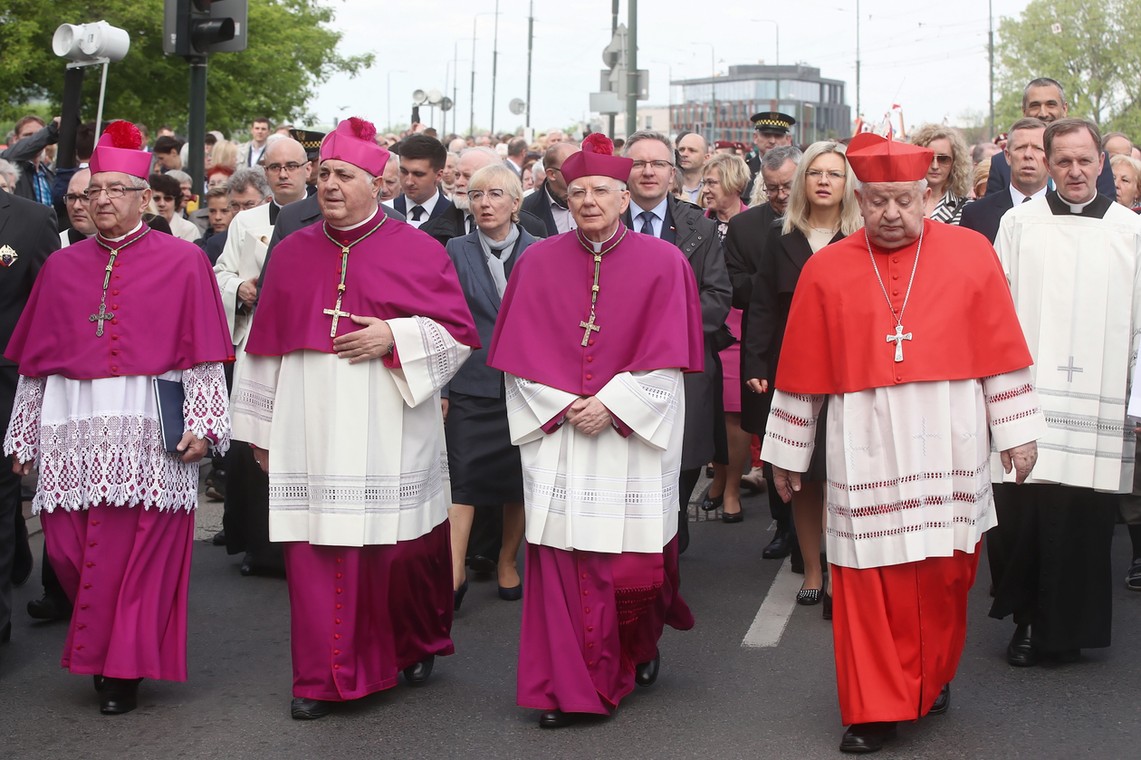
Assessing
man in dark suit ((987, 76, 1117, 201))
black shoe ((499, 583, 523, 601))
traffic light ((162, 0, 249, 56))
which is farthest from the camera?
traffic light ((162, 0, 249, 56))

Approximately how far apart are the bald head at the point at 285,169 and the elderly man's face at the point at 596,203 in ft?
10.4

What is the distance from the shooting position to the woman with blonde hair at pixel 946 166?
30.1 ft

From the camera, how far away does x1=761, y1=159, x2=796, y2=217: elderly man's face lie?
29.9 ft

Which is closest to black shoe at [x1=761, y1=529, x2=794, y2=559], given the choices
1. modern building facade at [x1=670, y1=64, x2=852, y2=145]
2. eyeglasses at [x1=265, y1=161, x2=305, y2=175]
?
eyeglasses at [x1=265, y1=161, x2=305, y2=175]

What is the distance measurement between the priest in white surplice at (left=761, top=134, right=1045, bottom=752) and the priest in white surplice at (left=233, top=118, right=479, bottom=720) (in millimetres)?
1540

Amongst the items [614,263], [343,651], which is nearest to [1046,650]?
[614,263]

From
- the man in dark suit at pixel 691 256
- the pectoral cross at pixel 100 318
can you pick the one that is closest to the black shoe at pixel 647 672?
the man in dark suit at pixel 691 256

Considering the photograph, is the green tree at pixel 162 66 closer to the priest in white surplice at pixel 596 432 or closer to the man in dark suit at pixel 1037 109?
the man in dark suit at pixel 1037 109

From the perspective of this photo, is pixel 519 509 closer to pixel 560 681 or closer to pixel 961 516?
pixel 560 681

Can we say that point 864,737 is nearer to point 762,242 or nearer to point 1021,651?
point 1021,651

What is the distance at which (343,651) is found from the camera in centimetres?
627

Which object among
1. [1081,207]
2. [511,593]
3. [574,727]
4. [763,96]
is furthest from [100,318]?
[763,96]

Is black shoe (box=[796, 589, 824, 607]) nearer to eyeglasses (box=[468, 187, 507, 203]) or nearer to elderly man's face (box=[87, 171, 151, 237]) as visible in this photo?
eyeglasses (box=[468, 187, 507, 203])

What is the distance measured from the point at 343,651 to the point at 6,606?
5.62 ft
